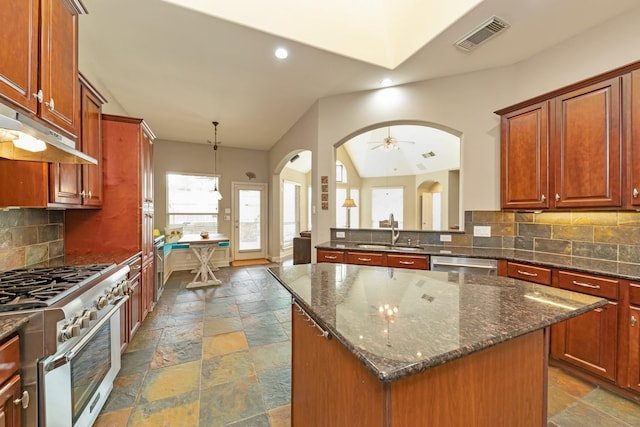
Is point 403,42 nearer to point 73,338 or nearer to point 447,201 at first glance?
point 73,338

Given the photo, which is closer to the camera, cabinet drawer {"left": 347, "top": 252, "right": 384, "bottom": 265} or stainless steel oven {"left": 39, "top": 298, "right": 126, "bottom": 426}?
stainless steel oven {"left": 39, "top": 298, "right": 126, "bottom": 426}

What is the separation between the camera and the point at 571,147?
7.50 ft

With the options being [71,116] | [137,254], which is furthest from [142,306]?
[71,116]

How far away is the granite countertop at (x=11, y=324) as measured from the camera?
98 cm

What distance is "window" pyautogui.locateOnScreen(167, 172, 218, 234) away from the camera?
6180mm

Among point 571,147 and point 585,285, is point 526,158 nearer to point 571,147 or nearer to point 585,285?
point 571,147

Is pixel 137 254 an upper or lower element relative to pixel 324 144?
lower

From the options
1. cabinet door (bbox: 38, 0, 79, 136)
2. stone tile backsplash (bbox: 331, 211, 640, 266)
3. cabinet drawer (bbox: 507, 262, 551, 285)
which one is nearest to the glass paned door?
stone tile backsplash (bbox: 331, 211, 640, 266)

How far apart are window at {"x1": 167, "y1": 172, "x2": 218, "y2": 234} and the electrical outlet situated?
5.34 meters

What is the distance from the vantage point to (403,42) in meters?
2.92

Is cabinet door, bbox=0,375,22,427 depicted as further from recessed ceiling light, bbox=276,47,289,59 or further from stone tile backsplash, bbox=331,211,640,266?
stone tile backsplash, bbox=331,211,640,266

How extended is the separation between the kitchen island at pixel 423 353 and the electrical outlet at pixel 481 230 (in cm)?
189

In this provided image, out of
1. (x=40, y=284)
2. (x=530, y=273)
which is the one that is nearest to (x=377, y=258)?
(x=530, y=273)

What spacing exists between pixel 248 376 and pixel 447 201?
743 cm
